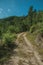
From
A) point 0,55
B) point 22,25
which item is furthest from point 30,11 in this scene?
point 0,55

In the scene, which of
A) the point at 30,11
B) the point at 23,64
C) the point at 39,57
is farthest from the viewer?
the point at 30,11

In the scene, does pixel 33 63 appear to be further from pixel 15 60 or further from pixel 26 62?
pixel 15 60

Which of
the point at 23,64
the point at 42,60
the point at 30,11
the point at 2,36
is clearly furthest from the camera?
the point at 30,11

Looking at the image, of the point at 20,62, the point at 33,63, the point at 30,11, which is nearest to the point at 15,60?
the point at 20,62

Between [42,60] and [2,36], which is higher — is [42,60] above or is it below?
below

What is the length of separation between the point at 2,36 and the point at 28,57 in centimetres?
2293

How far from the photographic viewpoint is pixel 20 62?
1435 inches

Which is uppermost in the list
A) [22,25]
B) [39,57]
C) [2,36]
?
[22,25]

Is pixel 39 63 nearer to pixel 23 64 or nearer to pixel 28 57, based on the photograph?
pixel 23 64

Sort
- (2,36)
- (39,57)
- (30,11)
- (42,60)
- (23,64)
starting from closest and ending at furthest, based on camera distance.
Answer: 1. (23,64)
2. (42,60)
3. (39,57)
4. (2,36)
5. (30,11)

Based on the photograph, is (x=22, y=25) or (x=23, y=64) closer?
(x=23, y=64)

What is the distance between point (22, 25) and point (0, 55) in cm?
9452

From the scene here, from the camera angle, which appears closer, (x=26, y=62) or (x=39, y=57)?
(x=26, y=62)

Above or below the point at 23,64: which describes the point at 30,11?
above
